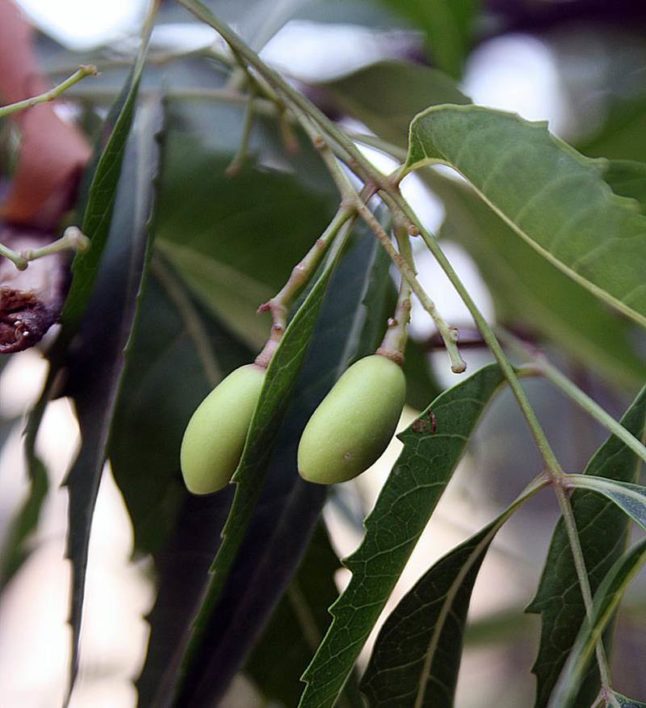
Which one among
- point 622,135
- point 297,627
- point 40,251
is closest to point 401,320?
point 40,251

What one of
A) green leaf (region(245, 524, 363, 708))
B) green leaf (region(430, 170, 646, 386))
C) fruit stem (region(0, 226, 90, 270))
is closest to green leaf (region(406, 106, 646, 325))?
fruit stem (region(0, 226, 90, 270))

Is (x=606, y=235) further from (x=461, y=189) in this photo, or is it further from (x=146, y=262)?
(x=461, y=189)

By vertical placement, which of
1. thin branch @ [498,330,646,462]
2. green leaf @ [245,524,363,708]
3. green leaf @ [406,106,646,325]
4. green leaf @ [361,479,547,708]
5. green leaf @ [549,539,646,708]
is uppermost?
green leaf @ [406,106,646,325]

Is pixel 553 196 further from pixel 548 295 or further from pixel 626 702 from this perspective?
pixel 548 295

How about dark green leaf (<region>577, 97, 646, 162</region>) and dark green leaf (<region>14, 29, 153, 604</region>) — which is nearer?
dark green leaf (<region>14, 29, 153, 604</region>)

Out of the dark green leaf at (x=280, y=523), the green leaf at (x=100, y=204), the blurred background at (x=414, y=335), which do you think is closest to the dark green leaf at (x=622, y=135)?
the blurred background at (x=414, y=335)

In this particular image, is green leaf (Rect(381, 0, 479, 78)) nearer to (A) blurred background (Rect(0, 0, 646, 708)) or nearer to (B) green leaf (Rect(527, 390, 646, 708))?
(A) blurred background (Rect(0, 0, 646, 708))

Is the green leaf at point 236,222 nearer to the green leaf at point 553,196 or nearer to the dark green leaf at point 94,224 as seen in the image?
the dark green leaf at point 94,224

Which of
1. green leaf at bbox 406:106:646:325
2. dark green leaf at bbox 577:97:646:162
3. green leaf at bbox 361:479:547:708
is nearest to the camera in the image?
green leaf at bbox 406:106:646:325
